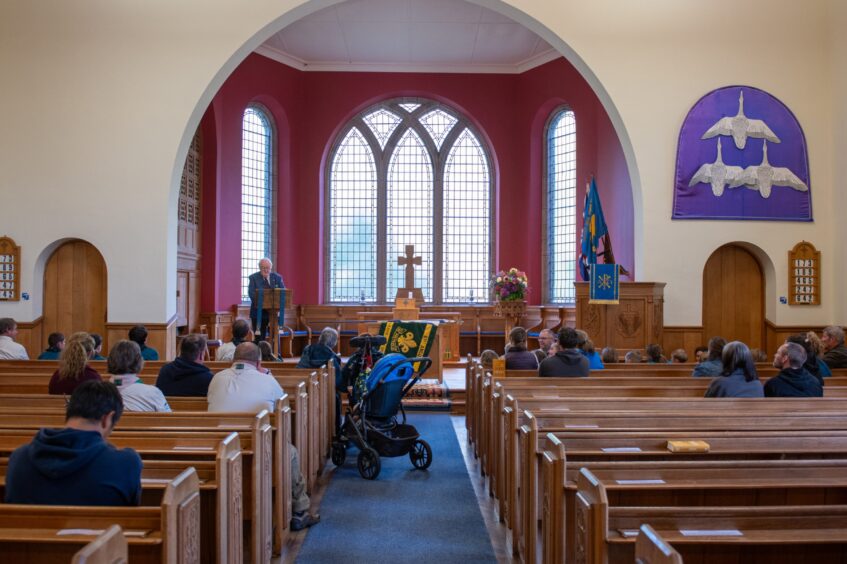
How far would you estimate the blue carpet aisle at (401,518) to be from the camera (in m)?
4.19

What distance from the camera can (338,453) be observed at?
20.7ft

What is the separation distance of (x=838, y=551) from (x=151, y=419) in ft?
10.3

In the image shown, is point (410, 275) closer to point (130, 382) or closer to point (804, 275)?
point (804, 275)

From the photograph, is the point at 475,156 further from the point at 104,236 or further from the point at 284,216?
the point at 104,236

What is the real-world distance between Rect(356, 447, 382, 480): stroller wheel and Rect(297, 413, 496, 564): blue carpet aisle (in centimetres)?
6

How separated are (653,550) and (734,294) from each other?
9.23 meters

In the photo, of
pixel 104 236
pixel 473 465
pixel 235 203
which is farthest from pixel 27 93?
pixel 473 465

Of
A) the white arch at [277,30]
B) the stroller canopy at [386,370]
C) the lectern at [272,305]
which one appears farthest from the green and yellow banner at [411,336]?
the stroller canopy at [386,370]

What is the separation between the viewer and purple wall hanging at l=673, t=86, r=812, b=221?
32.1 feet

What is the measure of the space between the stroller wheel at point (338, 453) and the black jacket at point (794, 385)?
130 inches

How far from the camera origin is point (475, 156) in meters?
15.8

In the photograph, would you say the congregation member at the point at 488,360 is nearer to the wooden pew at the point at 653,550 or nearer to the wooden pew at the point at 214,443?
the wooden pew at the point at 214,443

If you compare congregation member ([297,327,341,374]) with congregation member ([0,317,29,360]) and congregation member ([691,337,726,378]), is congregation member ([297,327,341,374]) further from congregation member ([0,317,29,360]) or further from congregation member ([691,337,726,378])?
congregation member ([691,337,726,378])

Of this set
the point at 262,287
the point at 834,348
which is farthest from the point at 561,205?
the point at 834,348
